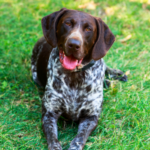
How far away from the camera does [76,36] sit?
320cm

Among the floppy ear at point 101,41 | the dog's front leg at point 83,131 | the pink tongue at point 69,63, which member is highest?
the floppy ear at point 101,41

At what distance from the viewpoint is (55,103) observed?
374 cm

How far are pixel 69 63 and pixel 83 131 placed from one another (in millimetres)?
885

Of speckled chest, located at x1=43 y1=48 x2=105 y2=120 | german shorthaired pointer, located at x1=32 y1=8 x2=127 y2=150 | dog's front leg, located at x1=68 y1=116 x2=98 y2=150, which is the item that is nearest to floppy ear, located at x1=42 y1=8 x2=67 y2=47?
german shorthaired pointer, located at x1=32 y1=8 x2=127 y2=150

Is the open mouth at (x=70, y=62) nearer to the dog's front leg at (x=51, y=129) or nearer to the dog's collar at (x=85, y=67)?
the dog's collar at (x=85, y=67)

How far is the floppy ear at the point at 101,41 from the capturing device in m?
3.46

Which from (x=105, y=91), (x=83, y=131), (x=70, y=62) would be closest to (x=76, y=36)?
(x=70, y=62)

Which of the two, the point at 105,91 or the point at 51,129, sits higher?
the point at 105,91

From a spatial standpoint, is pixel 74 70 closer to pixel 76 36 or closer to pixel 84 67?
pixel 84 67

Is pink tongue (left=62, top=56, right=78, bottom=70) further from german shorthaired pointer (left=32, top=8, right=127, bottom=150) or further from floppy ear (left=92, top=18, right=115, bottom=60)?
floppy ear (left=92, top=18, right=115, bottom=60)

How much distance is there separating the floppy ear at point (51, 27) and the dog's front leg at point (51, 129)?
3.15 feet

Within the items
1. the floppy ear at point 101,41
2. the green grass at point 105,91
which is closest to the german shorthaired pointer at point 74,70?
the floppy ear at point 101,41

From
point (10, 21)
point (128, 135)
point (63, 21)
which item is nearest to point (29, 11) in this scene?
point (10, 21)

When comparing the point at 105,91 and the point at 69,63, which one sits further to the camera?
the point at 105,91
